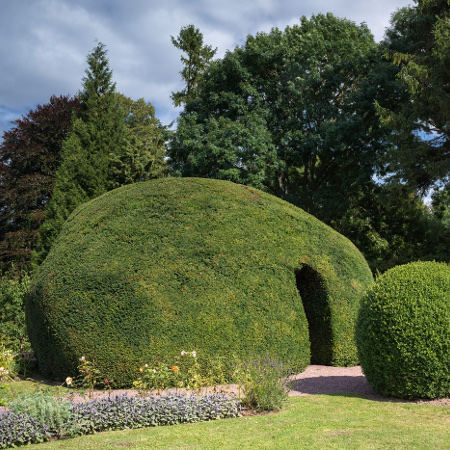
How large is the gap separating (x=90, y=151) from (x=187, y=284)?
13.8 meters

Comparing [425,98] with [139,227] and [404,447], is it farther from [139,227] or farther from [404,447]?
[404,447]

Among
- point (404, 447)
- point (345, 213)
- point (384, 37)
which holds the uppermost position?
point (384, 37)

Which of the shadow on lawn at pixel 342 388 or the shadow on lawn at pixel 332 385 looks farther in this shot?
the shadow on lawn at pixel 332 385

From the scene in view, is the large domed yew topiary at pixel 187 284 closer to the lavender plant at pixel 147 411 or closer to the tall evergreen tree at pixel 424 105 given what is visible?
the lavender plant at pixel 147 411

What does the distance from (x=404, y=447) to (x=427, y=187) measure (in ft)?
48.9

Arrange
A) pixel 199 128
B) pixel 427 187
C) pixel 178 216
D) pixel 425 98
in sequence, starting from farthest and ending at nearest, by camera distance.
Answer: pixel 199 128 < pixel 427 187 < pixel 425 98 < pixel 178 216

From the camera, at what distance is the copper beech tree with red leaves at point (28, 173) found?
21.6m

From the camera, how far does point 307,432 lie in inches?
201

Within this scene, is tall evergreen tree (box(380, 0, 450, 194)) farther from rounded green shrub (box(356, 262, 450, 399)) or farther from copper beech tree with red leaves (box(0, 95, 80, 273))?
copper beech tree with red leaves (box(0, 95, 80, 273))

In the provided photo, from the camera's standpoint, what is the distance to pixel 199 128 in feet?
62.8

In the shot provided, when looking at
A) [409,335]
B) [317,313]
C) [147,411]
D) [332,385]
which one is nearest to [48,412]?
[147,411]

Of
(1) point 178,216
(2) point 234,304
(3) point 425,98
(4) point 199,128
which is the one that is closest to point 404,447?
(2) point 234,304

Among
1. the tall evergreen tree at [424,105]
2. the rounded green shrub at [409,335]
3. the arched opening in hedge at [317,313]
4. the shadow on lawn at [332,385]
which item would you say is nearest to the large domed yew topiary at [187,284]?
the arched opening in hedge at [317,313]

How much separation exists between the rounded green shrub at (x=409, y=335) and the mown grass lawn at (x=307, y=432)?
1.64 ft
